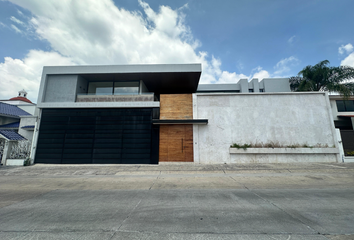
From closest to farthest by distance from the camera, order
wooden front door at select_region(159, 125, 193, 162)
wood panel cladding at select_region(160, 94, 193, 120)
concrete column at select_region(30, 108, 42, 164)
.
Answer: wooden front door at select_region(159, 125, 193, 162) → concrete column at select_region(30, 108, 42, 164) → wood panel cladding at select_region(160, 94, 193, 120)

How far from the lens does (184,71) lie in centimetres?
1444

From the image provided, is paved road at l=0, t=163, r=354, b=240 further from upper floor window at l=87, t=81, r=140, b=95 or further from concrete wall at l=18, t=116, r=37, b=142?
→ upper floor window at l=87, t=81, r=140, b=95

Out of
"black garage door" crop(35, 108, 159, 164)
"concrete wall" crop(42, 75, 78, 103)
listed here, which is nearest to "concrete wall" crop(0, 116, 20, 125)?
"concrete wall" crop(42, 75, 78, 103)

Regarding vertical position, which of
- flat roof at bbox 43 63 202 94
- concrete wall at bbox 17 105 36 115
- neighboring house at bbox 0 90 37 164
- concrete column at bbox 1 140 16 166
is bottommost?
concrete column at bbox 1 140 16 166

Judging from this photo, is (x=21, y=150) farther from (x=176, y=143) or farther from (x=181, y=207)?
(x=181, y=207)

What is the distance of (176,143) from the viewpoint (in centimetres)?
1230

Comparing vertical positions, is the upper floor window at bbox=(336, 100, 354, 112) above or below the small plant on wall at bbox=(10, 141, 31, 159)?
above

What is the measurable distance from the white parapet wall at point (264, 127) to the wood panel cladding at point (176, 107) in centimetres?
51

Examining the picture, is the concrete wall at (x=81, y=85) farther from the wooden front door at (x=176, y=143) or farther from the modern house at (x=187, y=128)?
the wooden front door at (x=176, y=143)

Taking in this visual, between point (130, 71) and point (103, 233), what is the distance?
13402mm

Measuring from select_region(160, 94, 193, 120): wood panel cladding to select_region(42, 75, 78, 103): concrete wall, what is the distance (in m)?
8.66

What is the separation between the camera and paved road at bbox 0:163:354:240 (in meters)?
3.33

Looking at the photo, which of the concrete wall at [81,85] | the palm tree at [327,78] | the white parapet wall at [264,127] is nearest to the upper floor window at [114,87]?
the concrete wall at [81,85]

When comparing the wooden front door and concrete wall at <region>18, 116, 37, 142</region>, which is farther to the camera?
concrete wall at <region>18, 116, 37, 142</region>
